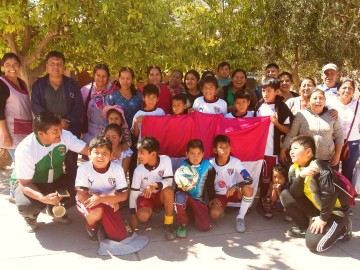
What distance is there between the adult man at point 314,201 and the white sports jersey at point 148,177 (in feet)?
4.51

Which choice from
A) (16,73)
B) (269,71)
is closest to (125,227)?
(16,73)

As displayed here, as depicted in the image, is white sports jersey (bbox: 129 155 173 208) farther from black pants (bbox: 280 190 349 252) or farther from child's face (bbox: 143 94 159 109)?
black pants (bbox: 280 190 349 252)

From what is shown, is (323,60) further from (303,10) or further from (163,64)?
(163,64)

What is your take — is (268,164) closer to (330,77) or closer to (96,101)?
(330,77)

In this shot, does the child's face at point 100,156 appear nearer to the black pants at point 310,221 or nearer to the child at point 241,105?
the child at point 241,105

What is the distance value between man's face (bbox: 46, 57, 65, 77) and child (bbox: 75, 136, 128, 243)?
1268 millimetres

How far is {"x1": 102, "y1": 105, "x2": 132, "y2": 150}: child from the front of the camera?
4.49 meters

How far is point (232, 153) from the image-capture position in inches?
190

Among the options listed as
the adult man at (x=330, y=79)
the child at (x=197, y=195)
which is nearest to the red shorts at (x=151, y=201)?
the child at (x=197, y=195)

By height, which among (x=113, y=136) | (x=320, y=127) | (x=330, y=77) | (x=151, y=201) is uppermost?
(x=330, y=77)

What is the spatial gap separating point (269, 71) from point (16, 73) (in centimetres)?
385

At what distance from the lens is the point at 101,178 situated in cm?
383

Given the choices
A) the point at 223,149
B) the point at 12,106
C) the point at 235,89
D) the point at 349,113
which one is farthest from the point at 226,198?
the point at 12,106

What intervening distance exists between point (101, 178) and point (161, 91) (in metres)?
1.90
